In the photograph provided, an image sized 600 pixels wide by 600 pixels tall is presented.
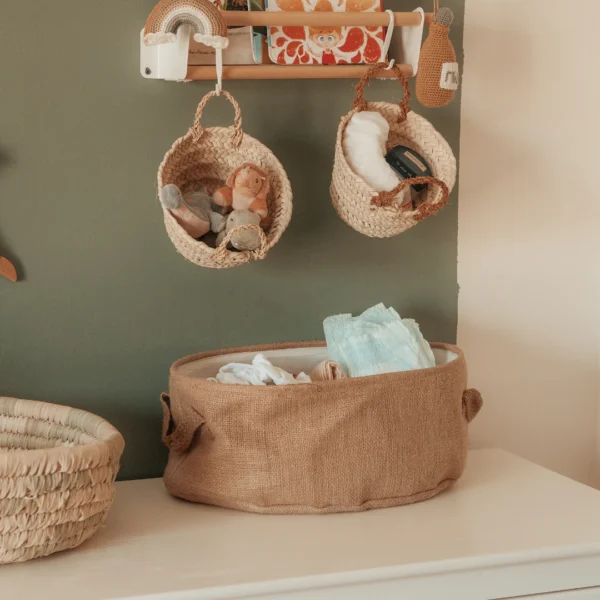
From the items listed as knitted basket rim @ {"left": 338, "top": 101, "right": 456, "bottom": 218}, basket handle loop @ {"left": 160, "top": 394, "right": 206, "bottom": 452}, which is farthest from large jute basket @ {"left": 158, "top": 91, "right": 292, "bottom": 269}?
basket handle loop @ {"left": 160, "top": 394, "right": 206, "bottom": 452}

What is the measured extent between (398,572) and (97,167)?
0.77 metres

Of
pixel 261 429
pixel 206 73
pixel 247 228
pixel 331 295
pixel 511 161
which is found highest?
pixel 206 73

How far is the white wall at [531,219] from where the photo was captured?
4.64 feet

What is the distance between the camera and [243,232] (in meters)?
1.13

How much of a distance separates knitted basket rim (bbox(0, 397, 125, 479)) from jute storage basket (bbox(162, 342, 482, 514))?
0.12 meters

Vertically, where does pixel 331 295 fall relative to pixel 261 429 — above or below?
above

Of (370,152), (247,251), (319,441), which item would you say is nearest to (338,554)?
(319,441)

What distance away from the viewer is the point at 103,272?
1285mm

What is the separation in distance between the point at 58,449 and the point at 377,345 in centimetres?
51

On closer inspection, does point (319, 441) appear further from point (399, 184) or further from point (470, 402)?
point (399, 184)

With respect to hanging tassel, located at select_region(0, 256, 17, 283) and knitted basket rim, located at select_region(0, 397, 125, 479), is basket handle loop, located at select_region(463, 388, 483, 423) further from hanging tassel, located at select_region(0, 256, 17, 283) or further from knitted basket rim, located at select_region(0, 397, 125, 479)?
hanging tassel, located at select_region(0, 256, 17, 283)

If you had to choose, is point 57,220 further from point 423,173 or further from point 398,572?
point 398,572


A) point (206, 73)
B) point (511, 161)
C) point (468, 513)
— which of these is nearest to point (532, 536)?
point (468, 513)

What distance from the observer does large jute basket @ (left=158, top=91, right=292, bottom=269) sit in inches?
45.8
